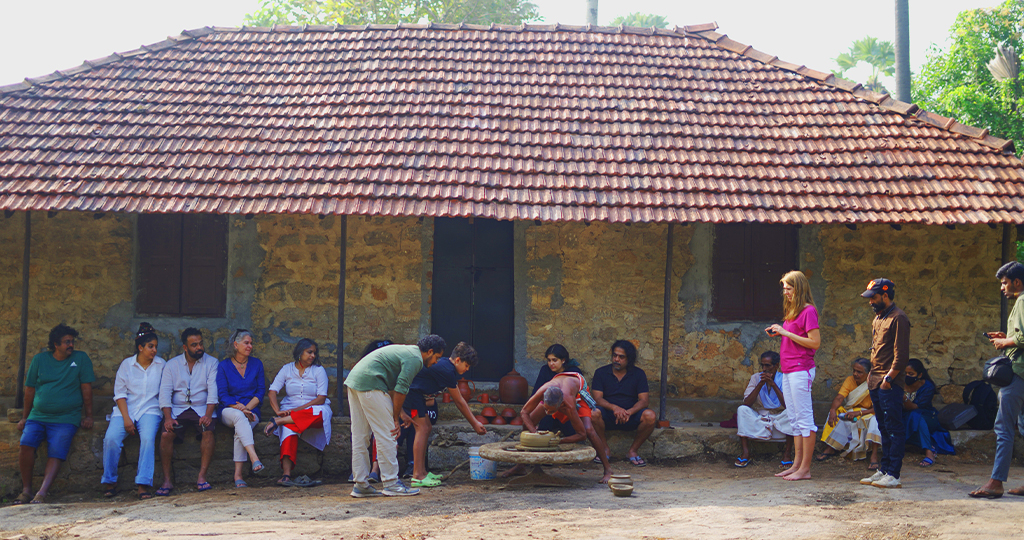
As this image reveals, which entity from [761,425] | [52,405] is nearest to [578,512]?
[761,425]

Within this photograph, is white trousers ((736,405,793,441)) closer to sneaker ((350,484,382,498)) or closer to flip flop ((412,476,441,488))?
flip flop ((412,476,441,488))

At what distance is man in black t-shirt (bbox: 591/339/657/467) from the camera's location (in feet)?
23.5

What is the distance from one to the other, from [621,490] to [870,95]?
18.7ft

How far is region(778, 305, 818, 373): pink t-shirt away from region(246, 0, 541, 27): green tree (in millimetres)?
13581

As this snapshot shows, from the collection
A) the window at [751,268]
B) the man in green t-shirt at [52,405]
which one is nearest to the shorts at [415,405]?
the man in green t-shirt at [52,405]

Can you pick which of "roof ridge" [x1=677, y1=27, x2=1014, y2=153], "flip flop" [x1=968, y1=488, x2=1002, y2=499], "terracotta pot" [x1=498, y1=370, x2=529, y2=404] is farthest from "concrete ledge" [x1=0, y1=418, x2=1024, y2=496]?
"roof ridge" [x1=677, y1=27, x2=1014, y2=153]

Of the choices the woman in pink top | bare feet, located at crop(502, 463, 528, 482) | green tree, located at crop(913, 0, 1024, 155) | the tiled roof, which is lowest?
bare feet, located at crop(502, 463, 528, 482)

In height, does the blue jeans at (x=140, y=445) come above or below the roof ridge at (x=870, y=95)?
below

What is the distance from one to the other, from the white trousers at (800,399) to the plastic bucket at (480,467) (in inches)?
103

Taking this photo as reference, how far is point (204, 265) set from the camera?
8258 mm

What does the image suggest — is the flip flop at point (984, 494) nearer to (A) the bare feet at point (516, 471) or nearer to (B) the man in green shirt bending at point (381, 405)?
(A) the bare feet at point (516, 471)

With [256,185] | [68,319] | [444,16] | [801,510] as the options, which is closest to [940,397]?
[801,510]

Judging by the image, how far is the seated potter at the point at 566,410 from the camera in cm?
635

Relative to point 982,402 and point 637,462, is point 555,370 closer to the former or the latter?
point 637,462
